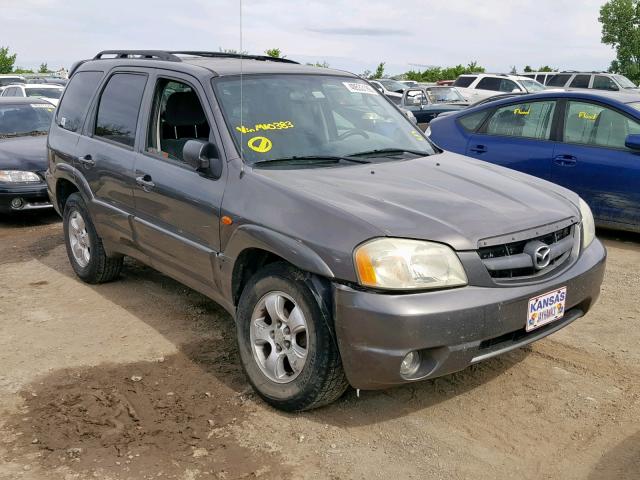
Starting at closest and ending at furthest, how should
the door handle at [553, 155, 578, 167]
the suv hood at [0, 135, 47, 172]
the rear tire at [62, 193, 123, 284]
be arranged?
the rear tire at [62, 193, 123, 284]
the door handle at [553, 155, 578, 167]
the suv hood at [0, 135, 47, 172]

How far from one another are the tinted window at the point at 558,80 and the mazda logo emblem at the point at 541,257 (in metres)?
21.7

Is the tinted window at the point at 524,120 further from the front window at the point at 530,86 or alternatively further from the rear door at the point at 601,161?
the front window at the point at 530,86

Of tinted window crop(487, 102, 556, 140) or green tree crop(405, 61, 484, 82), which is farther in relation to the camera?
green tree crop(405, 61, 484, 82)

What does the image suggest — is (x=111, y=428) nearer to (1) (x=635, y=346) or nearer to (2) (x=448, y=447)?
(2) (x=448, y=447)

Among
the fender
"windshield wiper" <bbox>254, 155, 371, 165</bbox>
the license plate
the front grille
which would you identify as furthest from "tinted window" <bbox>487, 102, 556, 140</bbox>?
the fender

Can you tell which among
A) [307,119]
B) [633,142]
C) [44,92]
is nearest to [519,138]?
[633,142]

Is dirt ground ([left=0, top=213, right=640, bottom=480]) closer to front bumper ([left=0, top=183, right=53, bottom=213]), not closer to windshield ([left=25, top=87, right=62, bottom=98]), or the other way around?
front bumper ([left=0, top=183, right=53, bottom=213])

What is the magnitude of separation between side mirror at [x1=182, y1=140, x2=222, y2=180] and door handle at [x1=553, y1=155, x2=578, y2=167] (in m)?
4.28

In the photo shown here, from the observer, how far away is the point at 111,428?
138 inches

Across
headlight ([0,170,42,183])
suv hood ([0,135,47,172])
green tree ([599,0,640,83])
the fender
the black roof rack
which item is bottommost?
headlight ([0,170,42,183])

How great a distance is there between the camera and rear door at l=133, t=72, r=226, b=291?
13.4 ft

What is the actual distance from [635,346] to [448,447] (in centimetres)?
181

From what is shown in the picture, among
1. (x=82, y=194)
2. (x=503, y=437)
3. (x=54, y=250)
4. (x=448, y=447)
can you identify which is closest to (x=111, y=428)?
(x=448, y=447)

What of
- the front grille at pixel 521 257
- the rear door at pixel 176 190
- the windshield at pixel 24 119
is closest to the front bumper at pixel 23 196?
the windshield at pixel 24 119
